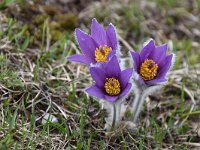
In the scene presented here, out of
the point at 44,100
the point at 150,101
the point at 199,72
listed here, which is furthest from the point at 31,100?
the point at 199,72

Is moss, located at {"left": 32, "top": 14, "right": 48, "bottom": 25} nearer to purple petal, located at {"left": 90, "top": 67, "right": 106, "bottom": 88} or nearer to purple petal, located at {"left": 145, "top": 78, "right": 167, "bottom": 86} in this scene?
purple petal, located at {"left": 90, "top": 67, "right": 106, "bottom": 88}

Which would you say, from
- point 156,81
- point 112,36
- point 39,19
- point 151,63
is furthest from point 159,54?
point 39,19

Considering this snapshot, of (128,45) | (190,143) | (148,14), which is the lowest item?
(190,143)

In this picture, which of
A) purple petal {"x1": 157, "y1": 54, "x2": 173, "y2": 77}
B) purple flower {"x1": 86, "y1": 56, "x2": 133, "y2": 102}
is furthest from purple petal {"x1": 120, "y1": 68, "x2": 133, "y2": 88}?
purple petal {"x1": 157, "y1": 54, "x2": 173, "y2": 77}

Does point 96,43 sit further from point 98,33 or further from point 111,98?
point 111,98

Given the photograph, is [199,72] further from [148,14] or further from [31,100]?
[31,100]

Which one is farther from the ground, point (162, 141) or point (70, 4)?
point (70, 4)

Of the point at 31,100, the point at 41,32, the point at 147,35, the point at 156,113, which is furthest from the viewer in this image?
the point at 147,35
